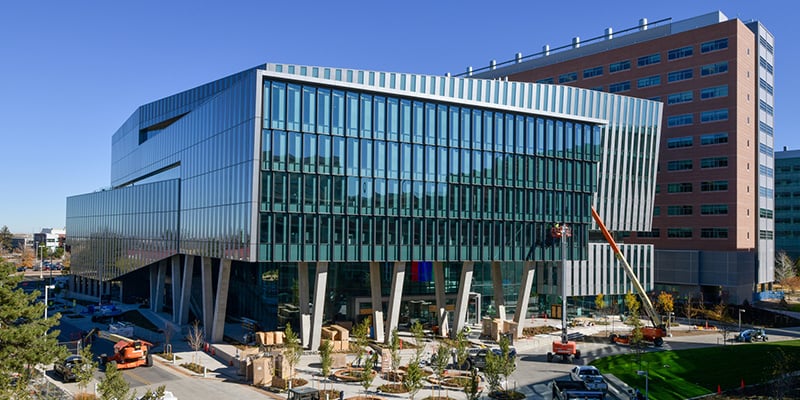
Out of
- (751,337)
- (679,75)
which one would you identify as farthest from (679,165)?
(751,337)

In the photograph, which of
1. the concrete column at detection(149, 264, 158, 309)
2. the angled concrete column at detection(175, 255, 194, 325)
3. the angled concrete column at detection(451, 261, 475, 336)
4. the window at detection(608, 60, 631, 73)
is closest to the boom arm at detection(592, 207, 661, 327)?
the angled concrete column at detection(451, 261, 475, 336)

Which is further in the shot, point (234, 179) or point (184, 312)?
point (184, 312)

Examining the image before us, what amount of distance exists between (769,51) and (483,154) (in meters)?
66.5

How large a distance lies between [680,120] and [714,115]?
15.9 ft

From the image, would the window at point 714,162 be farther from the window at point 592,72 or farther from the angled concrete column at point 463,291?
the angled concrete column at point 463,291

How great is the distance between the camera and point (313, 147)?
50.6m

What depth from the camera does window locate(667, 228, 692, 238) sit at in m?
92.8

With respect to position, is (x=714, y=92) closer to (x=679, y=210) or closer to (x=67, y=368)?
(x=679, y=210)

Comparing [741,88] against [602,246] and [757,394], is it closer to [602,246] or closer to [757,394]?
[602,246]

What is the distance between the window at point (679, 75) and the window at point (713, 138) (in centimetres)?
952

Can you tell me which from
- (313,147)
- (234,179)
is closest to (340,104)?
(313,147)

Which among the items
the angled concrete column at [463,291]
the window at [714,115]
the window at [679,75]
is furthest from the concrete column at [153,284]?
the window at [714,115]

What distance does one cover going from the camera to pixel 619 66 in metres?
104

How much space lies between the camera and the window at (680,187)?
9350 centimetres
